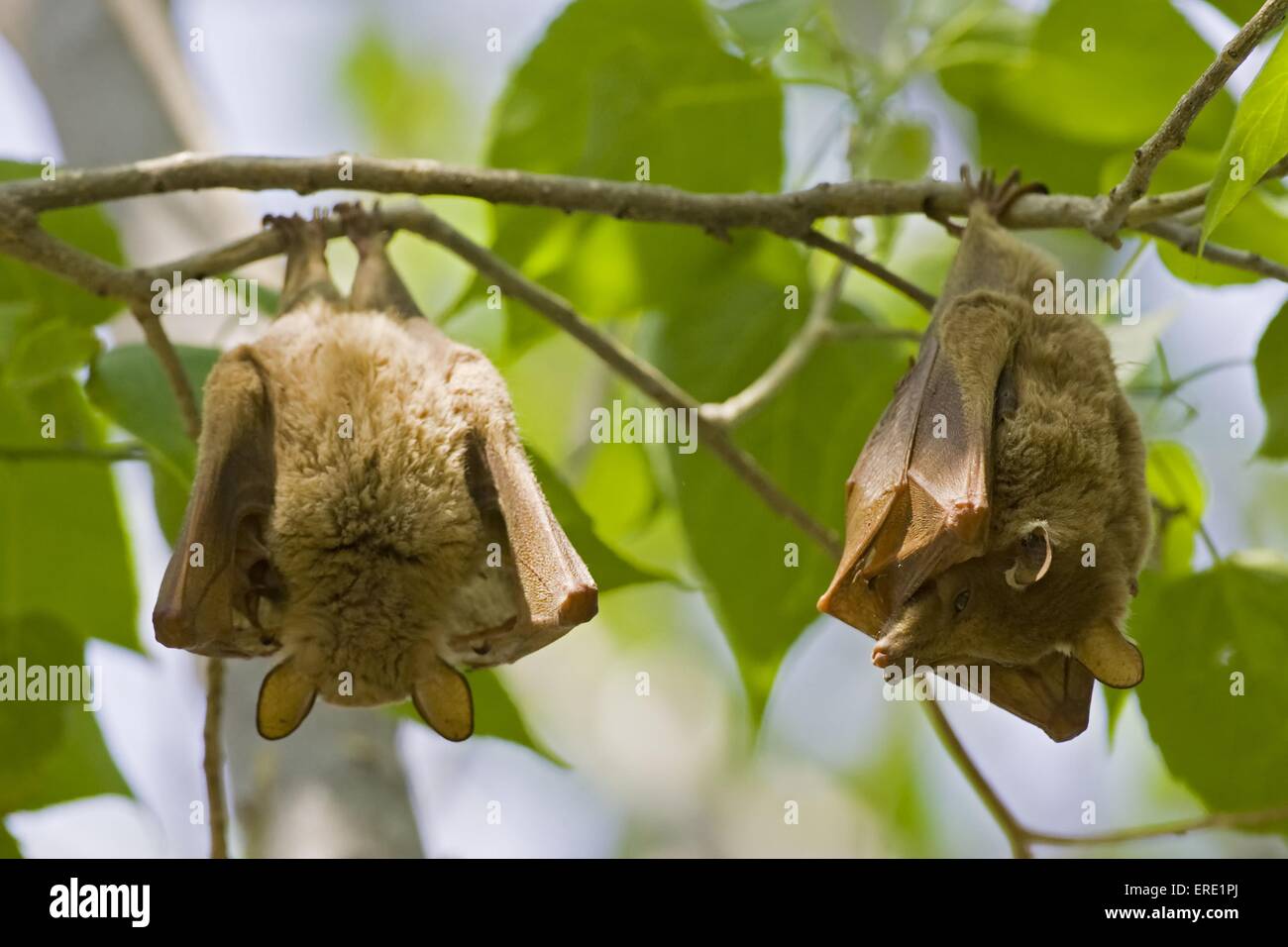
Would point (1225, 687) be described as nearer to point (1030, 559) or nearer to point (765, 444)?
point (1030, 559)

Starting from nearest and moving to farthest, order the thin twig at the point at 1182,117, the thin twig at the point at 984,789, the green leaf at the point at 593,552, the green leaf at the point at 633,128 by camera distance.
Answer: the thin twig at the point at 1182,117
the green leaf at the point at 593,552
the thin twig at the point at 984,789
the green leaf at the point at 633,128

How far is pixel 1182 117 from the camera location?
9.48 ft

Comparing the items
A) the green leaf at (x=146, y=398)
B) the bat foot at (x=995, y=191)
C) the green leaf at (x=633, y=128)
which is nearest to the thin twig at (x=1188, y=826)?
the bat foot at (x=995, y=191)

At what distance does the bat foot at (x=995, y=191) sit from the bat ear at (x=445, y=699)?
191 cm

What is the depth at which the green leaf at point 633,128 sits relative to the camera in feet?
15.2

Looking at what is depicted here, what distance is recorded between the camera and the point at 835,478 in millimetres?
4539

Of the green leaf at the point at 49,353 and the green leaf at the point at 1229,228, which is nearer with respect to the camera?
the green leaf at the point at 1229,228

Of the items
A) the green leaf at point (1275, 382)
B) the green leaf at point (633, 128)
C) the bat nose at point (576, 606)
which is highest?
the green leaf at point (633, 128)

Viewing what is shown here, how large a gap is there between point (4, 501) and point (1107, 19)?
4.02 metres

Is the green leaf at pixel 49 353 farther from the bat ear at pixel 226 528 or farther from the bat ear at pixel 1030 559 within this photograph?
the bat ear at pixel 1030 559

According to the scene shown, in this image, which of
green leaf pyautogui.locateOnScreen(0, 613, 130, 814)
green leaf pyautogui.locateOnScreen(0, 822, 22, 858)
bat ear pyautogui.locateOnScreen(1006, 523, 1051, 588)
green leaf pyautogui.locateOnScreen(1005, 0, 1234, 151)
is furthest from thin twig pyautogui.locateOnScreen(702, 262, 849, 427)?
green leaf pyautogui.locateOnScreen(0, 822, 22, 858)

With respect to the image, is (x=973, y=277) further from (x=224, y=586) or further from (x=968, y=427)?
(x=224, y=586)

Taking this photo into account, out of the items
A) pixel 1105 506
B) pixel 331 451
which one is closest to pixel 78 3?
pixel 331 451

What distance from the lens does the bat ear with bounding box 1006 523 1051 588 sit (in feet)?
10.2
